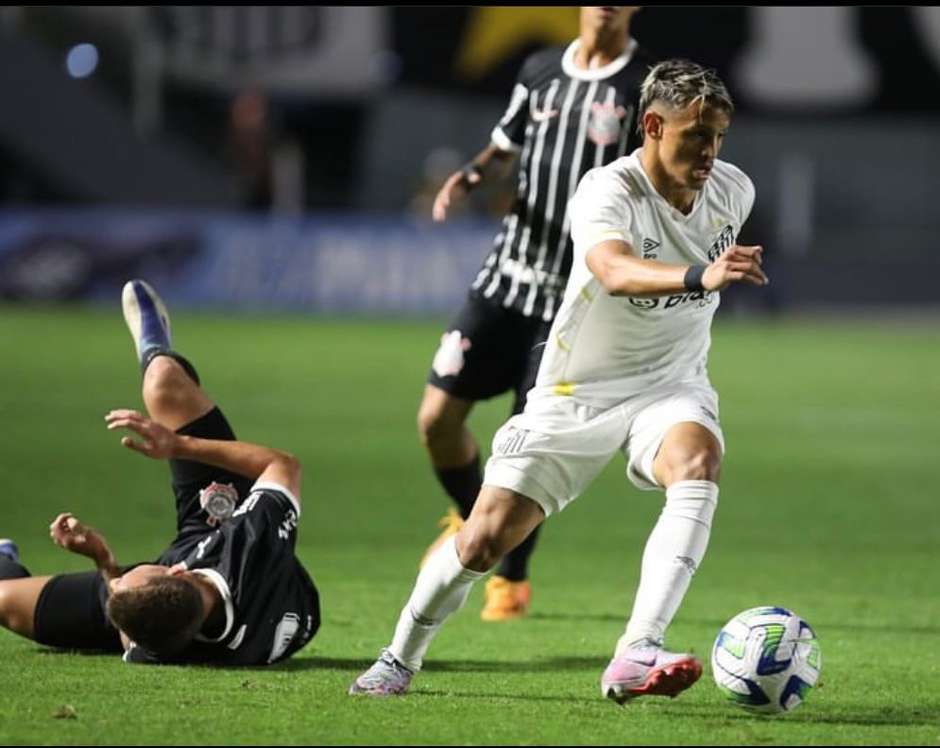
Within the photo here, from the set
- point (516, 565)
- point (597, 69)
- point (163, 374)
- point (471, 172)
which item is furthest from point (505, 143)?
point (163, 374)

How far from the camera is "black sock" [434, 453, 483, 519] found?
885cm

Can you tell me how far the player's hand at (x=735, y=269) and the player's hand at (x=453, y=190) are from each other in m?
2.66

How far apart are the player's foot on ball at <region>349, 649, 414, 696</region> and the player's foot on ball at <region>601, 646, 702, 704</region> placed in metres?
0.75

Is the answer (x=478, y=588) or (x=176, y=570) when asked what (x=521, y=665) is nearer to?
(x=176, y=570)

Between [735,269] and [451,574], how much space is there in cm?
151

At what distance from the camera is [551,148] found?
27.5ft

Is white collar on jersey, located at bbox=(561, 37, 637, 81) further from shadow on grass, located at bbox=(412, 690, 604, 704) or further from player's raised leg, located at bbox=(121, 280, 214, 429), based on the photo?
shadow on grass, located at bbox=(412, 690, 604, 704)

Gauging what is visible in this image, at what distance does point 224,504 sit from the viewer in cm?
719

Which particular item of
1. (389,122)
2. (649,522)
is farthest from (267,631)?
(389,122)

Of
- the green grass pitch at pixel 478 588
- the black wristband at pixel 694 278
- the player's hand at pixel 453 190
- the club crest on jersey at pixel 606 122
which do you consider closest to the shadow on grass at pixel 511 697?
the green grass pitch at pixel 478 588

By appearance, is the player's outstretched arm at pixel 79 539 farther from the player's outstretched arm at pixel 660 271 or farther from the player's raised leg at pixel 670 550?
the player's outstretched arm at pixel 660 271

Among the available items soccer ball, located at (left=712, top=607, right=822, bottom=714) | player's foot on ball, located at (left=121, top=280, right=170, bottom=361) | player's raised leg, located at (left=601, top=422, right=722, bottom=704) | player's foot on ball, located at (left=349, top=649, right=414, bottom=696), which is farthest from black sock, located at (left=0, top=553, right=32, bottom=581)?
soccer ball, located at (left=712, top=607, right=822, bottom=714)

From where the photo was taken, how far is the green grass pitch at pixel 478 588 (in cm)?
596

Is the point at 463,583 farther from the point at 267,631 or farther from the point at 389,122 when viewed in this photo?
the point at 389,122
